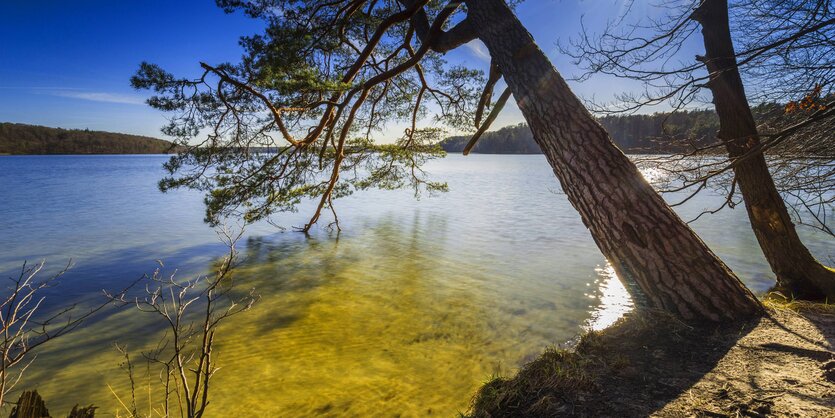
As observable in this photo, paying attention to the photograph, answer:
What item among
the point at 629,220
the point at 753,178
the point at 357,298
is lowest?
the point at 357,298

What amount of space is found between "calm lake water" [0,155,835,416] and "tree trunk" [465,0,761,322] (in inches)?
84.3

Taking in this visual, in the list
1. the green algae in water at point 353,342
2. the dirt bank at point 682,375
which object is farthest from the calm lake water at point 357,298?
the dirt bank at point 682,375

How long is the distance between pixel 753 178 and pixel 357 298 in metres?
5.98

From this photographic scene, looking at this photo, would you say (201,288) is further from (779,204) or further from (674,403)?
(779,204)

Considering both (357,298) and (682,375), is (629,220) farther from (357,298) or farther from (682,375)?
(357,298)

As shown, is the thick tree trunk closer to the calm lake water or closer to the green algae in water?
the calm lake water

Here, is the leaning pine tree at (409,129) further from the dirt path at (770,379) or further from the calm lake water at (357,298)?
the calm lake water at (357,298)

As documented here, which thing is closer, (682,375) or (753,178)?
(682,375)

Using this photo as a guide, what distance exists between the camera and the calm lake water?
3924 millimetres

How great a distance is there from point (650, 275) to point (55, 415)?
5.83 meters

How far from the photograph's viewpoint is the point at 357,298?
653 centimetres

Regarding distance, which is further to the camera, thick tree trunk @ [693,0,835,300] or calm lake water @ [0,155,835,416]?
thick tree trunk @ [693,0,835,300]

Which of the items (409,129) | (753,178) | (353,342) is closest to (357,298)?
(353,342)

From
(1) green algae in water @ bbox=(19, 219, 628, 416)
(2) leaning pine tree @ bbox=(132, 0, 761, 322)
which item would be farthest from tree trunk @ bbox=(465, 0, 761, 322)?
(1) green algae in water @ bbox=(19, 219, 628, 416)
